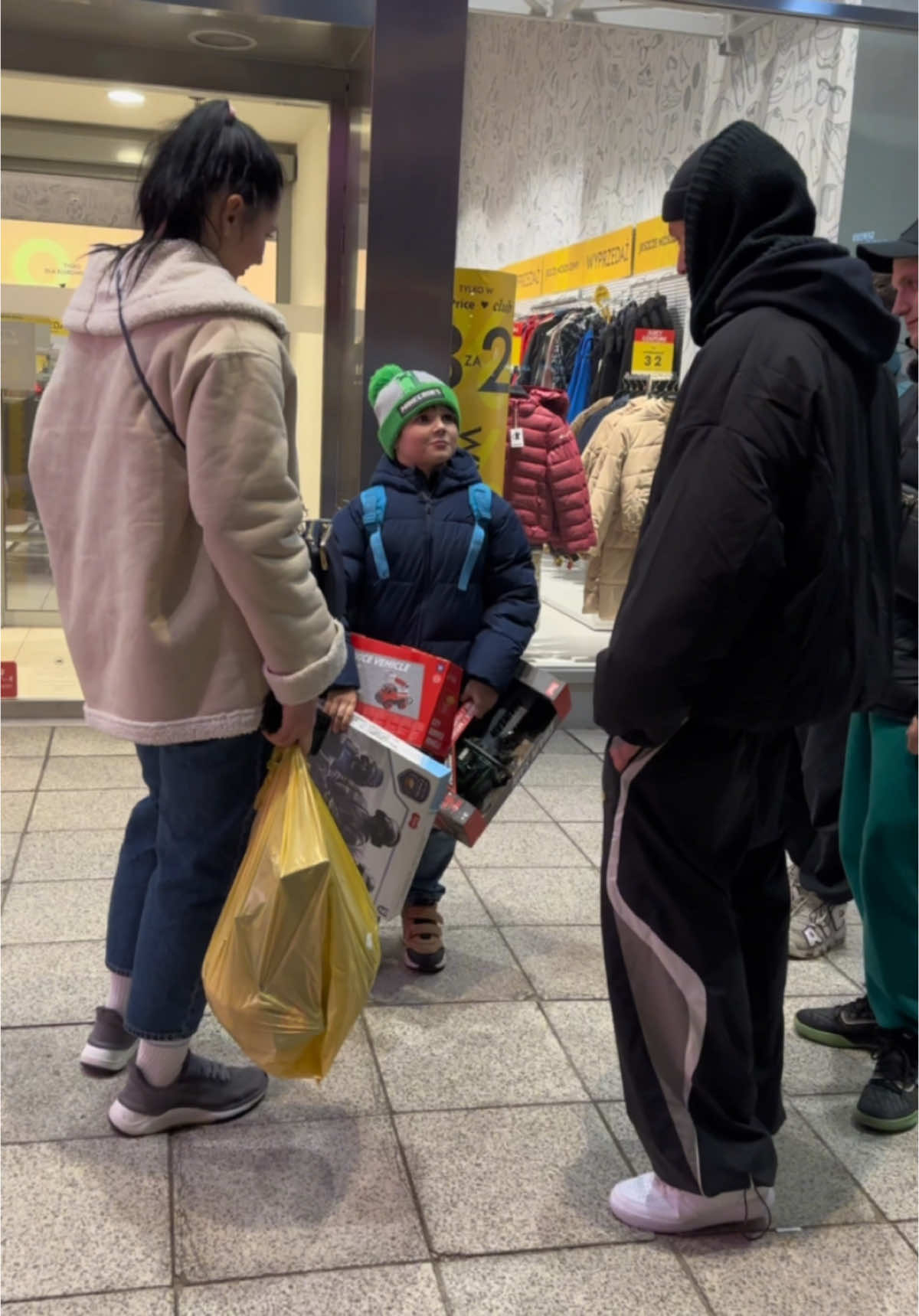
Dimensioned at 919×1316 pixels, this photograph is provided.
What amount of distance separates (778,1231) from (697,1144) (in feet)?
0.99

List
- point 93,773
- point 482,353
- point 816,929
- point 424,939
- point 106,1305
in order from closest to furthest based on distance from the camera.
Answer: point 106,1305 < point 424,939 < point 816,929 < point 93,773 < point 482,353

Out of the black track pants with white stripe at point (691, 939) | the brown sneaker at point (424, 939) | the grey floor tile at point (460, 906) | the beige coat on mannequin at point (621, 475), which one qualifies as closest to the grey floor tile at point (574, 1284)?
the black track pants with white stripe at point (691, 939)

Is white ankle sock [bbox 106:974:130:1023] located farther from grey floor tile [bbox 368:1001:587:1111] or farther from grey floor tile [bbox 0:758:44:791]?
grey floor tile [bbox 0:758:44:791]

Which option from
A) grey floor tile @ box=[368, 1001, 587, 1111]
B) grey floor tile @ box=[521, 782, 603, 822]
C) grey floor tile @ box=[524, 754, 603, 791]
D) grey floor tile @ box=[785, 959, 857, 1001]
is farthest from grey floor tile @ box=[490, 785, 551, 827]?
grey floor tile @ box=[368, 1001, 587, 1111]

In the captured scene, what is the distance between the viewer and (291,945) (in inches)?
76.5

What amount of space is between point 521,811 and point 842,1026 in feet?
5.55

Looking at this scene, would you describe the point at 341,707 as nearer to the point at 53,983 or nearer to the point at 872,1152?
the point at 53,983

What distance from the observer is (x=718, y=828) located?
1840mm

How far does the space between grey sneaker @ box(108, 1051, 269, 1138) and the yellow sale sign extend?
298 cm

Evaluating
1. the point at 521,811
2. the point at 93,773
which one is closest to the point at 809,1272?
the point at 521,811

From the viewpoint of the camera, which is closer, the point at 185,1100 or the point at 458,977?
the point at 185,1100

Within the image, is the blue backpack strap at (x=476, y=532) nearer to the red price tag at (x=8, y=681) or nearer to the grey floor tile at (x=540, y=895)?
the grey floor tile at (x=540, y=895)

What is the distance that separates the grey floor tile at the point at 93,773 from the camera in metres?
4.16

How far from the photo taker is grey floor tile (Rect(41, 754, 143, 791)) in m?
4.16
